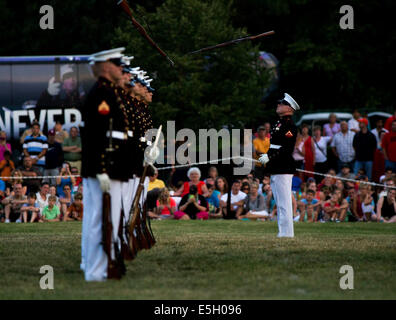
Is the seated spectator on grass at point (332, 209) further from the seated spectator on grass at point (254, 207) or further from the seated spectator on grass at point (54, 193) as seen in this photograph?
the seated spectator on grass at point (54, 193)

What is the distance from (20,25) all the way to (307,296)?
3802 centimetres

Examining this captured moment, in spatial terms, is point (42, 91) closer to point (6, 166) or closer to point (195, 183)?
point (6, 166)

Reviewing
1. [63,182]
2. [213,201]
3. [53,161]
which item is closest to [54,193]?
[63,182]

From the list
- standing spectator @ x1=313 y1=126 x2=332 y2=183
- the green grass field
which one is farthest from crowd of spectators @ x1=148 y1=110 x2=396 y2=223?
the green grass field

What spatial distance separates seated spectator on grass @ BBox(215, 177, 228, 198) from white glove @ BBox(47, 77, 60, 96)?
27.9 feet

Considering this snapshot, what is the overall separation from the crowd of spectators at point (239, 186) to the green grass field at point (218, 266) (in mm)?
5446

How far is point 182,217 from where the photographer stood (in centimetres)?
2305

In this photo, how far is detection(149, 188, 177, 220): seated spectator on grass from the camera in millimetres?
23266

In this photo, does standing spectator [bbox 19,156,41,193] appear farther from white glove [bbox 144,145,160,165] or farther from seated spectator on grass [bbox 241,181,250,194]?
white glove [bbox 144,145,160,165]

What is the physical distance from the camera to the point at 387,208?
22609mm

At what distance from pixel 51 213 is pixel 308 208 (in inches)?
269

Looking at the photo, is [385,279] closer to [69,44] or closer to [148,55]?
[148,55]

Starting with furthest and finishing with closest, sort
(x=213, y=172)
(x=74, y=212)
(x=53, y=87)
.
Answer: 1. (x=53, y=87)
2. (x=213, y=172)
3. (x=74, y=212)
